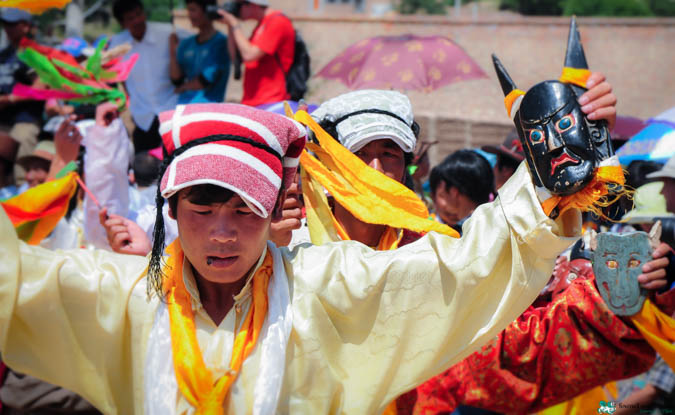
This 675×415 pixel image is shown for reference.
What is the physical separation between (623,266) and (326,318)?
3.52 ft

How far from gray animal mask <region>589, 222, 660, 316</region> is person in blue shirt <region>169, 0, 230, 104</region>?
4.30 metres

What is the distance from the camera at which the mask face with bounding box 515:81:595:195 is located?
1943 millimetres

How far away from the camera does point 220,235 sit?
2.08 m

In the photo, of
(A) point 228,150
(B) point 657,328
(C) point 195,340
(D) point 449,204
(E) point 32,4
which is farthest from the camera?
(D) point 449,204

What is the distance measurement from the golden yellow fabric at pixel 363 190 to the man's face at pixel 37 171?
9.47ft

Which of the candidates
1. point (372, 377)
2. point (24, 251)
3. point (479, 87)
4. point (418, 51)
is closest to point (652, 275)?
point (372, 377)

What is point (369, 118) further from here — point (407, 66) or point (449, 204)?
point (407, 66)

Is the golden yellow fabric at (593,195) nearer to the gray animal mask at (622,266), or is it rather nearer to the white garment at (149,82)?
the gray animal mask at (622,266)

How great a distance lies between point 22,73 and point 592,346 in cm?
607

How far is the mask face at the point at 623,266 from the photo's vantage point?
101 inches

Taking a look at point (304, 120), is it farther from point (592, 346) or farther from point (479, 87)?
point (479, 87)

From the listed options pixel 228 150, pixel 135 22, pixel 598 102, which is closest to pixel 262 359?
pixel 228 150

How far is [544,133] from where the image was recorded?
2004mm

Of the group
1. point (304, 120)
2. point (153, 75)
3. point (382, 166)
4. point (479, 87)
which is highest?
point (304, 120)
